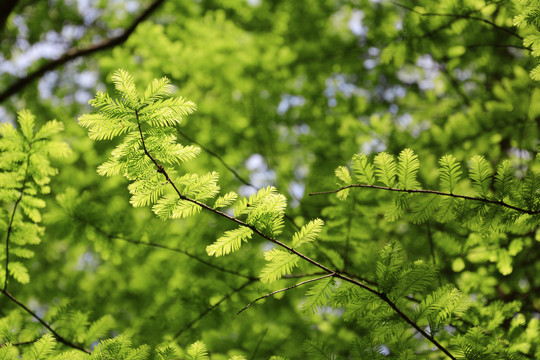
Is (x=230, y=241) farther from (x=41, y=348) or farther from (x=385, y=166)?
(x=41, y=348)

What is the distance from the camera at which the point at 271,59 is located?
364 cm

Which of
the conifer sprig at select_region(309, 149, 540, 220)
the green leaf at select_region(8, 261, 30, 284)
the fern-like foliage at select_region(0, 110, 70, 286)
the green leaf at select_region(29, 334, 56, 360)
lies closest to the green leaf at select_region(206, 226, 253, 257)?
the conifer sprig at select_region(309, 149, 540, 220)

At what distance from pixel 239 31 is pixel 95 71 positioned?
84.1 inches

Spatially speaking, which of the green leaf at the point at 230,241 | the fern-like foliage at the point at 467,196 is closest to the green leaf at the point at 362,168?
the fern-like foliage at the point at 467,196

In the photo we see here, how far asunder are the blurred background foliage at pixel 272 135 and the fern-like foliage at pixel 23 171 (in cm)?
16

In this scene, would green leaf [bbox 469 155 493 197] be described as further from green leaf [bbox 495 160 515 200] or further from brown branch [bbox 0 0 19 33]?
brown branch [bbox 0 0 19 33]

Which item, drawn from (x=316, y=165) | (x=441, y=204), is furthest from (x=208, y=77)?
(x=441, y=204)

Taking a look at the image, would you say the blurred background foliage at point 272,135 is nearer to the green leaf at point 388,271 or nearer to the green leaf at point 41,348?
the green leaf at point 41,348

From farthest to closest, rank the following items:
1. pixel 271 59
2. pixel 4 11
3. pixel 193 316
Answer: pixel 271 59, pixel 4 11, pixel 193 316

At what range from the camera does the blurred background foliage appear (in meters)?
1.94

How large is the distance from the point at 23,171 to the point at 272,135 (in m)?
2.31

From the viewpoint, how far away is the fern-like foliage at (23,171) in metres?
1.58

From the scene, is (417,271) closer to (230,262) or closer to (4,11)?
(230,262)

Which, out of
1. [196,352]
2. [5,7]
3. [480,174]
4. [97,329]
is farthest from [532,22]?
[5,7]
